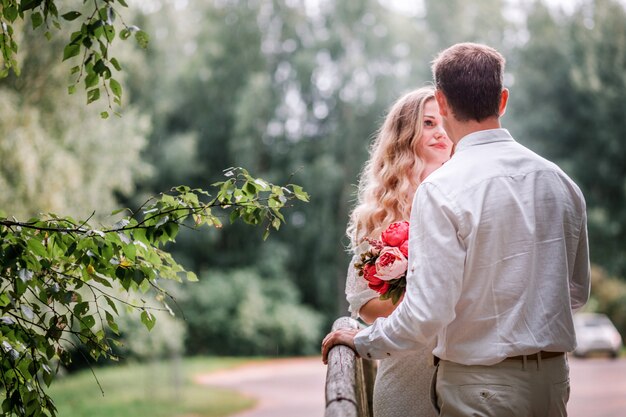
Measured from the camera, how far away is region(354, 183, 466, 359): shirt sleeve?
189 centimetres

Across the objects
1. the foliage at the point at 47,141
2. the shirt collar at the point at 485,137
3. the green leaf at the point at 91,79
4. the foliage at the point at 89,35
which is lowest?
the shirt collar at the point at 485,137

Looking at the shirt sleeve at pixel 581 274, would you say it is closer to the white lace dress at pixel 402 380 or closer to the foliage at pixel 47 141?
the white lace dress at pixel 402 380

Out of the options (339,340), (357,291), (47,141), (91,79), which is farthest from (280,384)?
(339,340)

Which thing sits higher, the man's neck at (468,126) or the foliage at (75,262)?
the man's neck at (468,126)

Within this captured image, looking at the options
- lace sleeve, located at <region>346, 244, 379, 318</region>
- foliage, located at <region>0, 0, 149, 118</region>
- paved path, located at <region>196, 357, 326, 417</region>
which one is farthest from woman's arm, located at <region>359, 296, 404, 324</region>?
paved path, located at <region>196, 357, 326, 417</region>

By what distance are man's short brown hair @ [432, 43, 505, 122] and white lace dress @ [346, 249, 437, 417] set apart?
0.87m

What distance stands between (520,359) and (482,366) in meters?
0.09

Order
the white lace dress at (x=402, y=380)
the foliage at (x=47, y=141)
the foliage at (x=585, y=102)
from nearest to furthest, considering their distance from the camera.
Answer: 1. the white lace dress at (x=402, y=380)
2. the foliage at (x=47, y=141)
3. the foliage at (x=585, y=102)

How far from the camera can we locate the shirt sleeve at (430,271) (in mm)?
1895

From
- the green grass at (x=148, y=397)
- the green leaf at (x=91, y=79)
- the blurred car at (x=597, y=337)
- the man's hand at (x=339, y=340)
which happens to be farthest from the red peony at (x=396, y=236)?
the blurred car at (x=597, y=337)

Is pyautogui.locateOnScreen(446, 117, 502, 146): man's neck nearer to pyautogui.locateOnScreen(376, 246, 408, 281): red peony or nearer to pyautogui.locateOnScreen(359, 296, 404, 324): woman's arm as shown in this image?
pyautogui.locateOnScreen(376, 246, 408, 281): red peony

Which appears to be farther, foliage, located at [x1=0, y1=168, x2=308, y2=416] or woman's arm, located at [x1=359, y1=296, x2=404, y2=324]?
woman's arm, located at [x1=359, y1=296, x2=404, y2=324]

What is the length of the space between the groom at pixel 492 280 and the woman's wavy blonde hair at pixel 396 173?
105 cm

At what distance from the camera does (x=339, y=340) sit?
2285 mm
